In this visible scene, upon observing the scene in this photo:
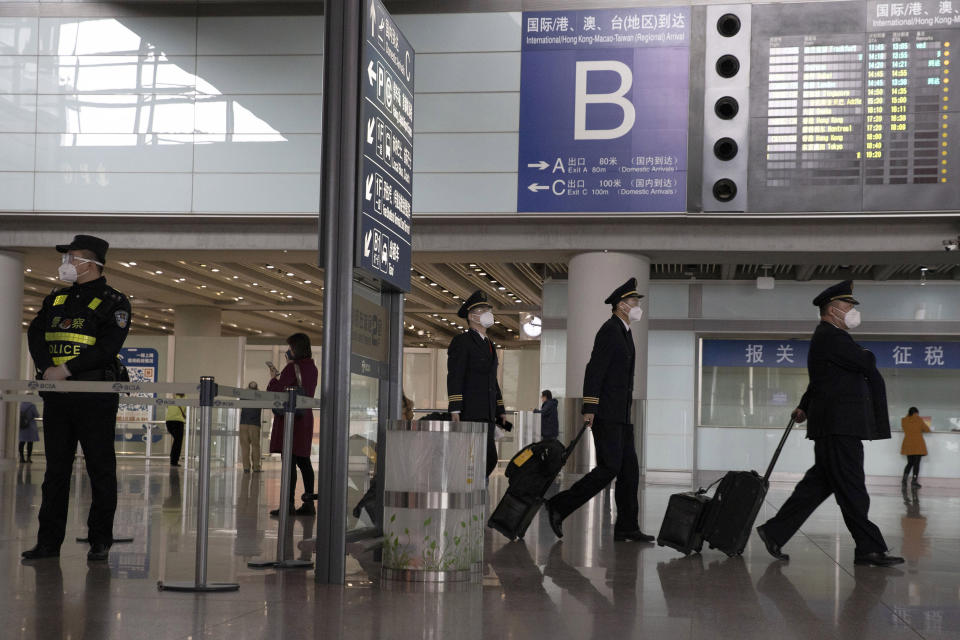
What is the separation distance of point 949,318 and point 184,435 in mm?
13792

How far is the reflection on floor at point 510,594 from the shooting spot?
13.2 feet

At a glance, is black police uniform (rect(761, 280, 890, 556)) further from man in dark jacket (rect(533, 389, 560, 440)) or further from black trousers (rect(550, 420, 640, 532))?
man in dark jacket (rect(533, 389, 560, 440))

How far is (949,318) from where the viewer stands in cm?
1767

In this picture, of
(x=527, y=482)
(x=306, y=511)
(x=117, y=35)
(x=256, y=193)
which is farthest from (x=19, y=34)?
(x=527, y=482)

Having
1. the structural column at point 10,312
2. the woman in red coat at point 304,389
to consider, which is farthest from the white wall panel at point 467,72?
the structural column at point 10,312

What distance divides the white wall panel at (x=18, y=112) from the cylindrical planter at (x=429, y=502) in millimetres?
12519

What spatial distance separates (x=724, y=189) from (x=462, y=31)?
13.8 feet

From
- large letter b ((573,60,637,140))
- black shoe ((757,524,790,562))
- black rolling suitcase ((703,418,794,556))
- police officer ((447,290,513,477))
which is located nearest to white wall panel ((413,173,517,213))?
large letter b ((573,60,637,140))

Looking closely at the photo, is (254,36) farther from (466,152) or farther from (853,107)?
(853,107)

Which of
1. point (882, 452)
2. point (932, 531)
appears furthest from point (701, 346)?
point (932, 531)

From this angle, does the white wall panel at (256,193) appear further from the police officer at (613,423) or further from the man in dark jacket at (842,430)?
the man in dark jacket at (842,430)

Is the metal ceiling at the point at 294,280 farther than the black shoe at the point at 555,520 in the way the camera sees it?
Yes

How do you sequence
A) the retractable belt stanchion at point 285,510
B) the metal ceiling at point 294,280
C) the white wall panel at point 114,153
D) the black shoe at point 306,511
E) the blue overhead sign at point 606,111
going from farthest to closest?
the metal ceiling at point 294,280 → the white wall panel at point 114,153 → the blue overhead sign at point 606,111 → the black shoe at point 306,511 → the retractable belt stanchion at point 285,510

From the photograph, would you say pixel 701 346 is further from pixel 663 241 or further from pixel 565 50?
pixel 565 50
